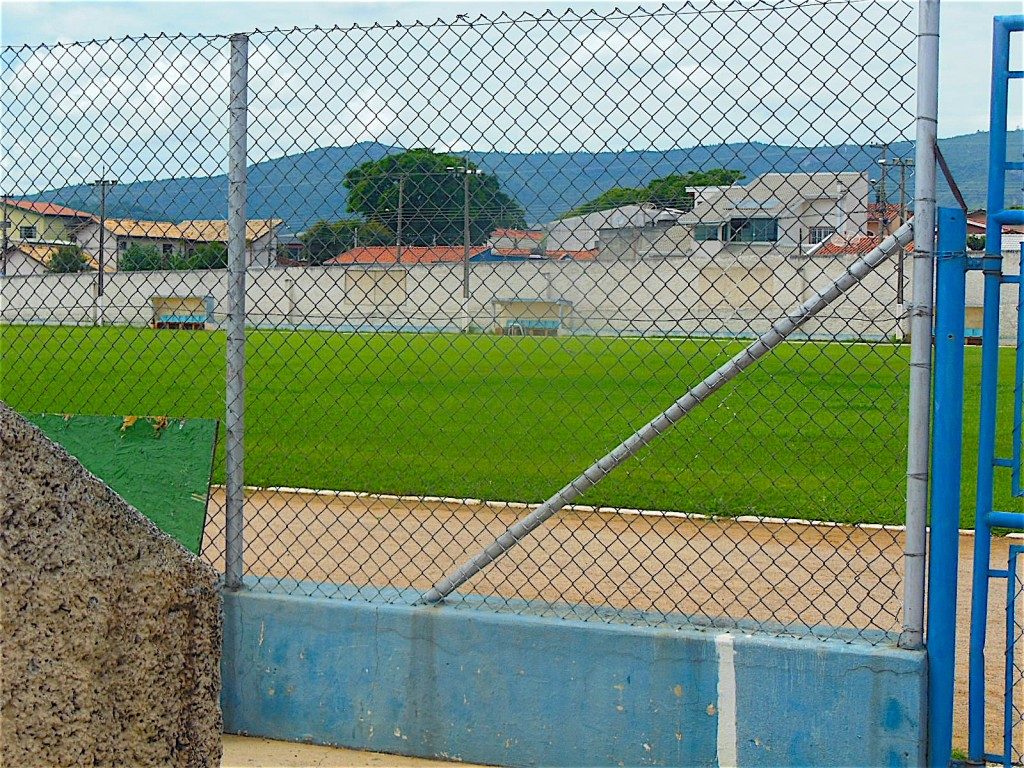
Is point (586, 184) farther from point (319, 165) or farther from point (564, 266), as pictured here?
point (319, 165)

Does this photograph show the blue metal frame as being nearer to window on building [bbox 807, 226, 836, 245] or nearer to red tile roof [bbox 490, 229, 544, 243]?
window on building [bbox 807, 226, 836, 245]

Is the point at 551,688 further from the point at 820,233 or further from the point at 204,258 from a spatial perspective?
the point at 204,258

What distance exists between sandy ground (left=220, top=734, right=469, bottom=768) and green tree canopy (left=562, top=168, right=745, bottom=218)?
2172 millimetres

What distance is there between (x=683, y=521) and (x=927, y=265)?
5.55 metres

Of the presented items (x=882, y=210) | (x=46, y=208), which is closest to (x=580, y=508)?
(x=46, y=208)

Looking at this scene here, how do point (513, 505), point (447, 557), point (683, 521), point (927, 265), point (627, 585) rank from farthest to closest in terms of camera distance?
point (513, 505) < point (683, 521) < point (447, 557) < point (627, 585) < point (927, 265)

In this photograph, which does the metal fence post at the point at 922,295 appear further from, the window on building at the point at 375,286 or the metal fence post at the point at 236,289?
the metal fence post at the point at 236,289

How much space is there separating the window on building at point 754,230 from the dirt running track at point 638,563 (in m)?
1.80

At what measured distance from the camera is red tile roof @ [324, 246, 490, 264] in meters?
4.85

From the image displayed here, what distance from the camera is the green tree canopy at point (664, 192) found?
4.47m

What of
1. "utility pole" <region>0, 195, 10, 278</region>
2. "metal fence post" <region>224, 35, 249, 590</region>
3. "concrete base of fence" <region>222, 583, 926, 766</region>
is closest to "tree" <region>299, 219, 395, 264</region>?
"metal fence post" <region>224, 35, 249, 590</region>

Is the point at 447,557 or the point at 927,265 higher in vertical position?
the point at 927,265

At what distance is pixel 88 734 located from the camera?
3475 mm

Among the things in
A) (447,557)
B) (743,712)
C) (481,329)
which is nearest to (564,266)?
(481,329)
